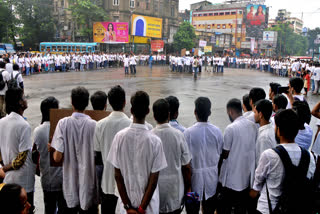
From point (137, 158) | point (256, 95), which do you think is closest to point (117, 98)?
point (137, 158)

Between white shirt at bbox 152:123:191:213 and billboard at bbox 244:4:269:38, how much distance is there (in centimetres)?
8339

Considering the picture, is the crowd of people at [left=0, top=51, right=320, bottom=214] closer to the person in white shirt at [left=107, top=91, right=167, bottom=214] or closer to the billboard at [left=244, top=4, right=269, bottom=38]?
the person in white shirt at [left=107, top=91, right=167, bottom=214]

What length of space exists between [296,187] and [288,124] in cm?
56

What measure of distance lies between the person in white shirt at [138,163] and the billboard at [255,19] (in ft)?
275

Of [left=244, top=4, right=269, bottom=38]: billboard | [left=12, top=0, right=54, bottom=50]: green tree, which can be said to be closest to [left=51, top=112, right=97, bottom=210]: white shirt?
[left=12, top=0, right=54, bottom=50]: green tree

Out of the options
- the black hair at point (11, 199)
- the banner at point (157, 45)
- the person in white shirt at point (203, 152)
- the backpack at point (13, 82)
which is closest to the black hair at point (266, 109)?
the person in white shirt at point (203, 152)

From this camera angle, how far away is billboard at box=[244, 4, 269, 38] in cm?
7775

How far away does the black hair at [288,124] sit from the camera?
253cm

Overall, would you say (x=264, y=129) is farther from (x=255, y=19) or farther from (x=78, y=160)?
(x=255, y=19)

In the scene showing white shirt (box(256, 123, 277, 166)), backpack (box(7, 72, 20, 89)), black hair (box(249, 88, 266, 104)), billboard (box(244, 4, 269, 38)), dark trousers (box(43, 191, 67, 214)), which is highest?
billboard (box(244, 4, 269, 38))

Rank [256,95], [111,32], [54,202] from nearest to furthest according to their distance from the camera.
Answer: [54,202], [256,95], [111,32]

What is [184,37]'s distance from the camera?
50938 millimetres

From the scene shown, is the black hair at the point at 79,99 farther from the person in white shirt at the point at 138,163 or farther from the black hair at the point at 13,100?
the person in white shirt at the point at 138,163

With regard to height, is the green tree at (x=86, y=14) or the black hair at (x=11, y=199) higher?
the green tree at (x=86, y=14)
